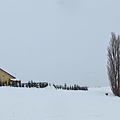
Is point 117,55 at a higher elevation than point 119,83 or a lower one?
higher

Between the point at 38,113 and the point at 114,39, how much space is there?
1997 centimetres

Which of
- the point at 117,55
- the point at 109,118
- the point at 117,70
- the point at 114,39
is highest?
the point at 114,39

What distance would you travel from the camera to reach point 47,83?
36.8 meters

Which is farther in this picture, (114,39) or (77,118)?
(114,39)

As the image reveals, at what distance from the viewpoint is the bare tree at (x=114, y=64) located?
89.6 ft

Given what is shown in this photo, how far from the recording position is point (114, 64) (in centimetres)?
2781

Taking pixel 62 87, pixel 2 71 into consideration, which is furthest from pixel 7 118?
pixel 2 71

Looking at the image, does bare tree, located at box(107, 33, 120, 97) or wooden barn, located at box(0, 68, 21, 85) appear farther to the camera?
wooden barn, located at box(0, 68, 21, 85)

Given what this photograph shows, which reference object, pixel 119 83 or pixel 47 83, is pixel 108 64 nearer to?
pixel 119 83

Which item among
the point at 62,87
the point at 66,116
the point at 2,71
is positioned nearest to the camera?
the point at 66,116

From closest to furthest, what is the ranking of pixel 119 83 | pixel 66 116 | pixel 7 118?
1. pixel 7 118
2. pixel 66 116
3. pixel 119 83

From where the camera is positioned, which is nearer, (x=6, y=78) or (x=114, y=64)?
(x=114, y=64)

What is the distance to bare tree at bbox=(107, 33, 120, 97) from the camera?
2730cm

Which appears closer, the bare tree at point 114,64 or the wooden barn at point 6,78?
the bare tree at point 114,64
